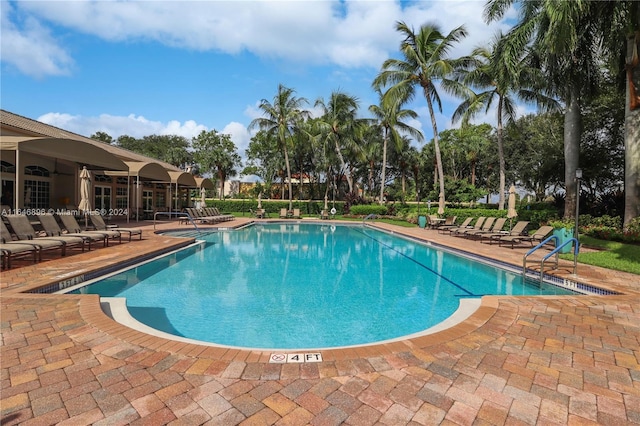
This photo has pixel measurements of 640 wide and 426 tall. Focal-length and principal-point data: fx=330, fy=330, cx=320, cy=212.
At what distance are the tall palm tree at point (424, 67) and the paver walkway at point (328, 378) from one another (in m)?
18.4

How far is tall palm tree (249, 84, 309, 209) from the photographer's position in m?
28.7

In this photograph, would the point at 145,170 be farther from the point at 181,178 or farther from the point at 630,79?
the point at 630,79

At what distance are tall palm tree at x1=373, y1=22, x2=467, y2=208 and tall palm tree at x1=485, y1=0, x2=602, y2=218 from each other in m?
4.18

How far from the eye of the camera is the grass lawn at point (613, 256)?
8325mm

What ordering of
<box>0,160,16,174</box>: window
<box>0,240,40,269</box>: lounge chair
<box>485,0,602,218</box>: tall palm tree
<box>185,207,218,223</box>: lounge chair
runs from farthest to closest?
<box>185,207,218,223</box>: lounge chair < <box>0,160,16,174</box>: window < <box>485,0,602,218</box>: tall palm tree < <box>0,240,40,269</box>: lounge chair

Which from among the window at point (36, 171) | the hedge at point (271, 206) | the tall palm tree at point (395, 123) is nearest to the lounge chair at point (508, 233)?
the tall palm tree at point (395, 123)

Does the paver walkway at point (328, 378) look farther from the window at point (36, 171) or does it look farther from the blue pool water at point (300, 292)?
the window at point (36, 171)

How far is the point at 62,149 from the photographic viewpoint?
1122cm

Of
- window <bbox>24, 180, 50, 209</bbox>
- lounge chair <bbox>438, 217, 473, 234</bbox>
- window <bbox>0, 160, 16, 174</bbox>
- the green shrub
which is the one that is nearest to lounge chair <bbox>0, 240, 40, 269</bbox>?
window <bbox>0, 160, 16, 174</bbox>

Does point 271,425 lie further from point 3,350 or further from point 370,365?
point 3,350

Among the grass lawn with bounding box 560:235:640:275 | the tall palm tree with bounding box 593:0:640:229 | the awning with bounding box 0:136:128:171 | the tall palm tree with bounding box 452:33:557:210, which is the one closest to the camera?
the grass lawn with bounding box 560:235:640:275

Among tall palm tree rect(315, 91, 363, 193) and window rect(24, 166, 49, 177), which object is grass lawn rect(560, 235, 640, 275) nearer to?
tall palm tree rect(315, 91, 363, 193)

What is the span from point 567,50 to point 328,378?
1520 cm

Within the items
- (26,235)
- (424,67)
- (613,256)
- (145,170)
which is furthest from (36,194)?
(613,256)
